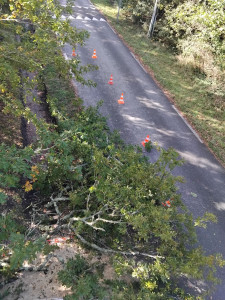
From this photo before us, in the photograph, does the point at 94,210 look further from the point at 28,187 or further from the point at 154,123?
the point at 154,123

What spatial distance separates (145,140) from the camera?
398 inches

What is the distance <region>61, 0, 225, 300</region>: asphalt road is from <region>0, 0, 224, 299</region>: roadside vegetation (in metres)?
1.62

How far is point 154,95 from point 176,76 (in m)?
2.83

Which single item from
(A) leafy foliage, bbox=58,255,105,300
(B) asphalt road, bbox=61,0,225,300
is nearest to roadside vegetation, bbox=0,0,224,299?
(A) leafy foliage, bbox=58,255,105,300

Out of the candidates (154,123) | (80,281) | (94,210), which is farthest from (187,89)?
(80,281)

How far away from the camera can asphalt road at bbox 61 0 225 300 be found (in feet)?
26.5

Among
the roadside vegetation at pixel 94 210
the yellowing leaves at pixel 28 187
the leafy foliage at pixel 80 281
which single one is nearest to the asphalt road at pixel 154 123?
the roadside vegetation at pixel 94 210

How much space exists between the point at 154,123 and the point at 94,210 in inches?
243

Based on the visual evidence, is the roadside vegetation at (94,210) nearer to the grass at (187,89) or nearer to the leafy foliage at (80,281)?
the leafy foliage at (80,281)

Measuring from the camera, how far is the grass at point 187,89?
37.3ft

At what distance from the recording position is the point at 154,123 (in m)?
11.3

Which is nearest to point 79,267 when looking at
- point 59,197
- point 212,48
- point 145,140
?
point 59,197

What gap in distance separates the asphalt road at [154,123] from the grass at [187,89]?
47 cm

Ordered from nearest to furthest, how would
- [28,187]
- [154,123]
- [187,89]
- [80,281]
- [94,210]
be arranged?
1. [80,281]
2. [94,210]
3. [28,187]
4. [154,123]
5. [187,89]
